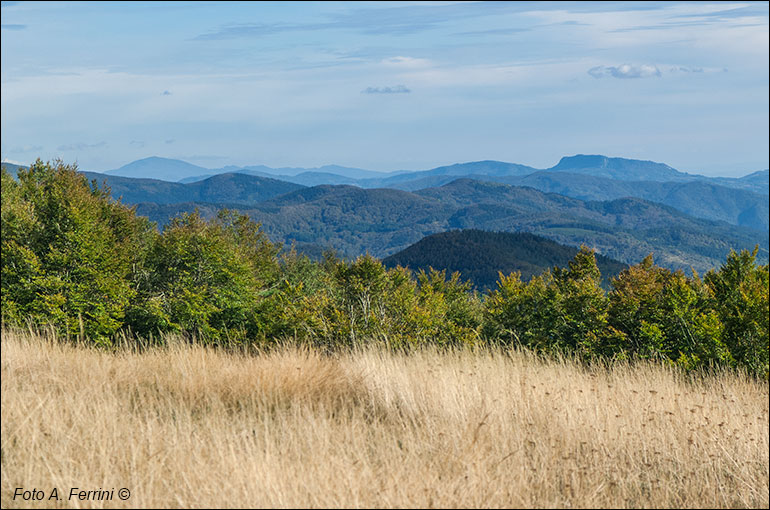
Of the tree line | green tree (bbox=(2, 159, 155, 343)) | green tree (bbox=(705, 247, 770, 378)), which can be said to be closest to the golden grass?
green tree (bbox=(705, 247, 770, 378))

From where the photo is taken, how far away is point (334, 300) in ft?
56.7

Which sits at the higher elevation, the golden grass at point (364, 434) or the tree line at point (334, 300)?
the golden grass at point (364, 434)

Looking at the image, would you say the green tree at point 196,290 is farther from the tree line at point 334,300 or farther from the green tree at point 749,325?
the green tree at point 749,325

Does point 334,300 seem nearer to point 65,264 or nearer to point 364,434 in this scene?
point 65,264

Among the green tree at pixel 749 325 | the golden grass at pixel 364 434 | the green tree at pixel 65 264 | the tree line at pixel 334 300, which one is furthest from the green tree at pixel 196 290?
the golden grass at pixel 364 434

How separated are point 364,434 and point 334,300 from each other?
12.7 meters

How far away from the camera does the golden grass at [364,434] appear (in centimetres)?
372

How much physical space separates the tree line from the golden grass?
22.5 feet

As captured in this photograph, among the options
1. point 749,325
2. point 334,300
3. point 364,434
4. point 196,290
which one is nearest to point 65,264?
point 196,290

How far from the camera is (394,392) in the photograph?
19.4 ft

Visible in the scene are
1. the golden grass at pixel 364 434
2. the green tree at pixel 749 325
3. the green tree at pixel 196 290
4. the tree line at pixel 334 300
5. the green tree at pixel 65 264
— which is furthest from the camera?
the green tree at pixel 196 290

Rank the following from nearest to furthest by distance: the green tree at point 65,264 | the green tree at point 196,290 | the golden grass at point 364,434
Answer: the golden grass at point 364,434 → the green tree at point 65,264 → the green tree at point 196,290

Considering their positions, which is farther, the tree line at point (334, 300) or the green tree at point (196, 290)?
the green tree at point (196, 290)

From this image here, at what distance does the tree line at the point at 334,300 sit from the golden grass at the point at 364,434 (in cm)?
687
